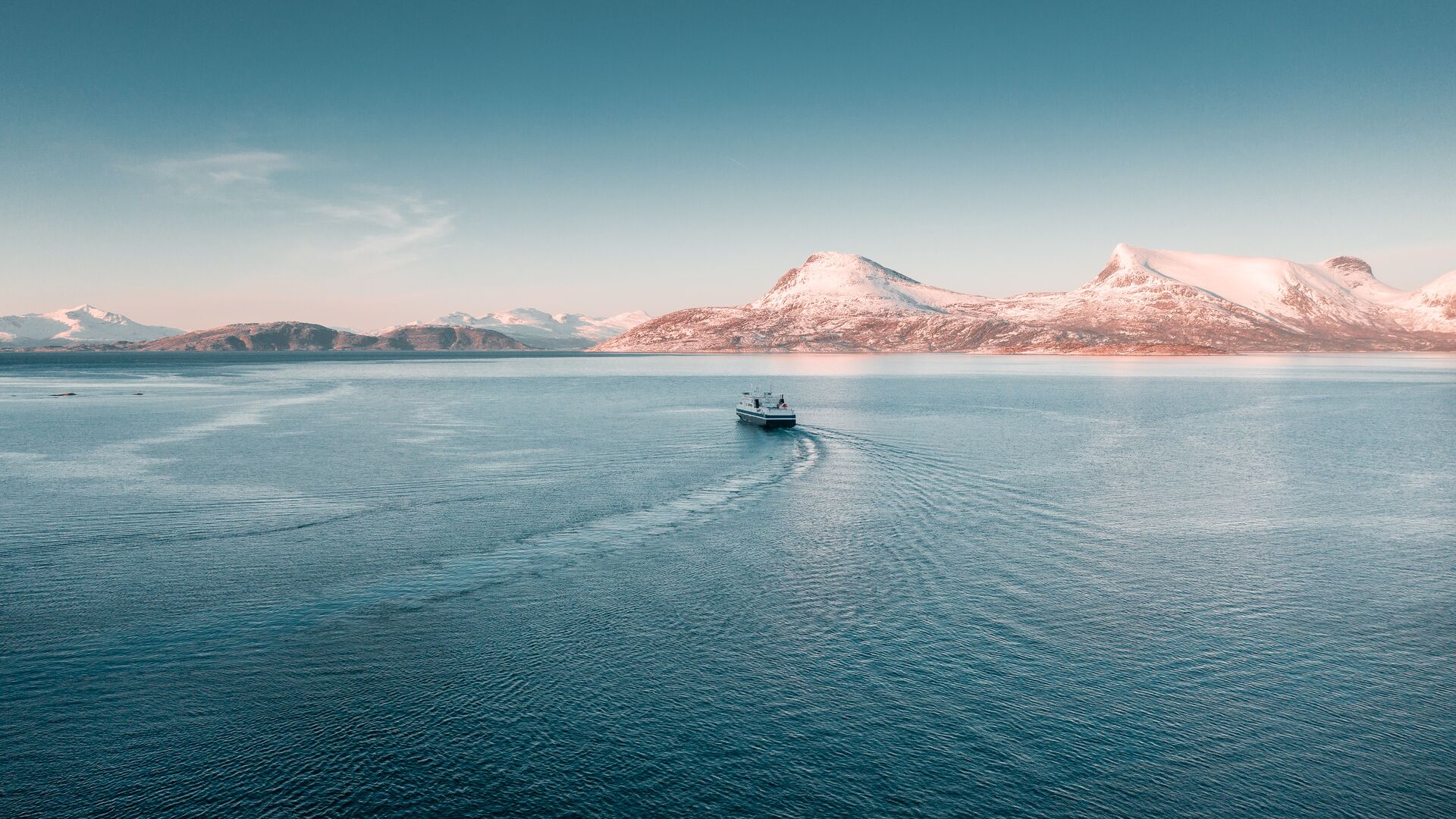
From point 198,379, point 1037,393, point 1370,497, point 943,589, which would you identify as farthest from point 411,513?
point 198,379

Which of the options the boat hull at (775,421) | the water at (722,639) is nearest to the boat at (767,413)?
the boat hull at (775,421)

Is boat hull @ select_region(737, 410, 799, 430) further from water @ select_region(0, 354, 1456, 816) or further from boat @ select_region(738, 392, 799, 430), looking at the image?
A: water @ select_region(0, 354, 1456, 816)

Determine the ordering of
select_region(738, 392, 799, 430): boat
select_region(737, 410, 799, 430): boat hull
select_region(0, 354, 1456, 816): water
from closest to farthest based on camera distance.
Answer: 1. select_region(0, 354, 1456, 816): water
2. select_region(737, 410, 799, 430): boat hull
3. select_region(738, 392, 799, 430): boat

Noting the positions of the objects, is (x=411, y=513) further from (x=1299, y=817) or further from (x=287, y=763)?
(x=1299, y=817)

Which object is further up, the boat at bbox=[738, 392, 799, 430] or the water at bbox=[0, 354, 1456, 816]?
the boat at bbox=[738, 392, 799, 430]

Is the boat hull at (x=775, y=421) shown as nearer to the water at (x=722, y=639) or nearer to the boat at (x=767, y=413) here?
the boat at (x=767, y=413)

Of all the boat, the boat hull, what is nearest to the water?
the boat hull
